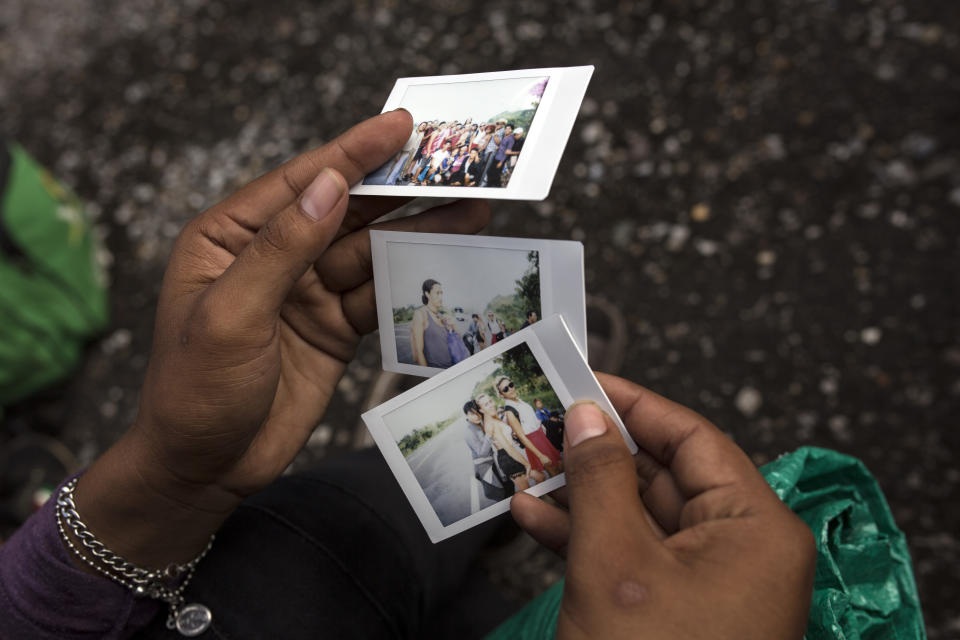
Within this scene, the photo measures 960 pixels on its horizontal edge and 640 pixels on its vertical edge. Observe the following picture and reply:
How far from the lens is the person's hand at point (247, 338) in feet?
2.82

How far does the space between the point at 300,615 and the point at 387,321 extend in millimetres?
500

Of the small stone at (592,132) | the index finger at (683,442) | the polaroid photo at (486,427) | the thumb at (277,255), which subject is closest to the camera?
the index finger at (683,442)

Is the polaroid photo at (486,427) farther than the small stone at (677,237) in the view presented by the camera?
No

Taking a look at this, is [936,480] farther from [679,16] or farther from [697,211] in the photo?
[679,16]

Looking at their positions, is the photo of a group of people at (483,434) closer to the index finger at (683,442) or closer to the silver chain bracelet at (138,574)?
the index finger at (683,442)

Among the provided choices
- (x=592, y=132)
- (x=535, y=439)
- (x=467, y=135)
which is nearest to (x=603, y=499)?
(x=535, y=439)

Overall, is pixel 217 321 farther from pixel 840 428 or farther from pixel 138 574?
pixel 840 428

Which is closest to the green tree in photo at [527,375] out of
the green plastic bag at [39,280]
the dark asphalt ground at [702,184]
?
the dark asphalt ground at [702,184]

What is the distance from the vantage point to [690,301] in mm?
1753

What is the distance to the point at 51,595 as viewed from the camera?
0.89m

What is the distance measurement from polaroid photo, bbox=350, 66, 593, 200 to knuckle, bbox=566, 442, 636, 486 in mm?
385

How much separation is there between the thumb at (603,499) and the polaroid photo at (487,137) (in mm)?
385

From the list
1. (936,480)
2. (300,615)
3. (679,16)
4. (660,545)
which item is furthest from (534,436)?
(679,16)

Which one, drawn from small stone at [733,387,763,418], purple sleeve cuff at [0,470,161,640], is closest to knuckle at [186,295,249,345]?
purple sleeve cuff at [0,470,161,640]
